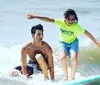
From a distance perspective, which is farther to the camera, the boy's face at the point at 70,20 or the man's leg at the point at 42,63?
the man's leg at the point at 42,63

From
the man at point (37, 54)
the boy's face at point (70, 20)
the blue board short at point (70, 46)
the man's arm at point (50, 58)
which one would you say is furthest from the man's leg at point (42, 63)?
the boy's face at point (70, 20)

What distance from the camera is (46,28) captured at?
13430 millimetres

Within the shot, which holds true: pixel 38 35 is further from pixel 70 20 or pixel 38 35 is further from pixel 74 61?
pixel 74 61

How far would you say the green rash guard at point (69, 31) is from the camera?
753 cm

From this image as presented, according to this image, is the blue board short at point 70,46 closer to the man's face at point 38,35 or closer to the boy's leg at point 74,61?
the boy's leg at point 74,61

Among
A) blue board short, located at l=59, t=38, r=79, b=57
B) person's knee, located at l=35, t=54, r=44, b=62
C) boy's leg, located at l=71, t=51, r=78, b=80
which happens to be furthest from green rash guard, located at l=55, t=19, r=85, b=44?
person's knee, located at l=35, t=54, r=44, b=62

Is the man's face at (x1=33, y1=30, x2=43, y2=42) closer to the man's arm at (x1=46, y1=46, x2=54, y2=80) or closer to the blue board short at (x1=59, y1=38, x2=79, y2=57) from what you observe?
the man's arm at (x1=46, y1=46, x2=54, y2=80)

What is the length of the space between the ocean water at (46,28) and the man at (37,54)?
0.97 feet

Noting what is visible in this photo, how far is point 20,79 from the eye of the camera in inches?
301

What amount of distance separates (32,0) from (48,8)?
213cm

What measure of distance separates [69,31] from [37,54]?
59cm

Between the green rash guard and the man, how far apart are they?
0.28 metres

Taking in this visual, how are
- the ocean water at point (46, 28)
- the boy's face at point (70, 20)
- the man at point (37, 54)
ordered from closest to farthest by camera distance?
the boy's face at point (70, 20)
the man at point (37, 54)
the ocean water at point (46, 28)

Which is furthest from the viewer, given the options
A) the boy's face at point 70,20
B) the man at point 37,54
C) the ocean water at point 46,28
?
the ocean water at point 46,28
